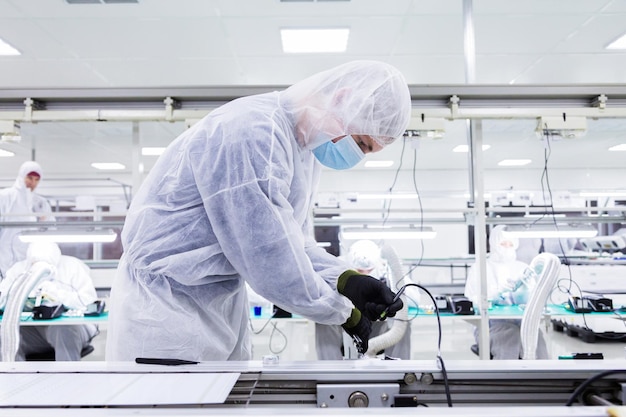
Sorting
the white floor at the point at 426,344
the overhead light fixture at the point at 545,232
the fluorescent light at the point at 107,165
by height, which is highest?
the fluorescent light at the point at 107,165

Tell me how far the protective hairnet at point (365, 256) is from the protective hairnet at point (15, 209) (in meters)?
3.00

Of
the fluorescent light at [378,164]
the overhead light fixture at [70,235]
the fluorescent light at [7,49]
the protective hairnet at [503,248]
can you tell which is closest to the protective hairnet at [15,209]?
the overhead light fixture at [70,235]

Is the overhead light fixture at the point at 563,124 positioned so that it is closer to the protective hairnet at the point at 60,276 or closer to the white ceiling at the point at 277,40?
the white ceiling at the point at 277,40

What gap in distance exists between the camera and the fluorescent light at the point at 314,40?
368 cm

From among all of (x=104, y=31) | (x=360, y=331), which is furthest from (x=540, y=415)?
(x=104, y=31)

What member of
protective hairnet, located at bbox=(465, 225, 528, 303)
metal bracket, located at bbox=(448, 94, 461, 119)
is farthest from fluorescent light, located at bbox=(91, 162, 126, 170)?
metal bracket, located at bbox=(448, 94, 461, 119)

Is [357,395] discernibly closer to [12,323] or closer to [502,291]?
[12,323]

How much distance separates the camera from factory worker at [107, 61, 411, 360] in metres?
1.05

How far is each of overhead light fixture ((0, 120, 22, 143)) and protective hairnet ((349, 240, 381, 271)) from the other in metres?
2.53

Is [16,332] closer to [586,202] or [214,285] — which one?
[214,285]

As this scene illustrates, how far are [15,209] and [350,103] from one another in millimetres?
4638

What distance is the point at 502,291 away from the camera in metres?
4.07

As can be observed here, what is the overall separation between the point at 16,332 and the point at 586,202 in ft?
14.4

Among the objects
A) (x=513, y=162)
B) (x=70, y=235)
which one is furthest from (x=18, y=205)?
(x=513, y=162)
